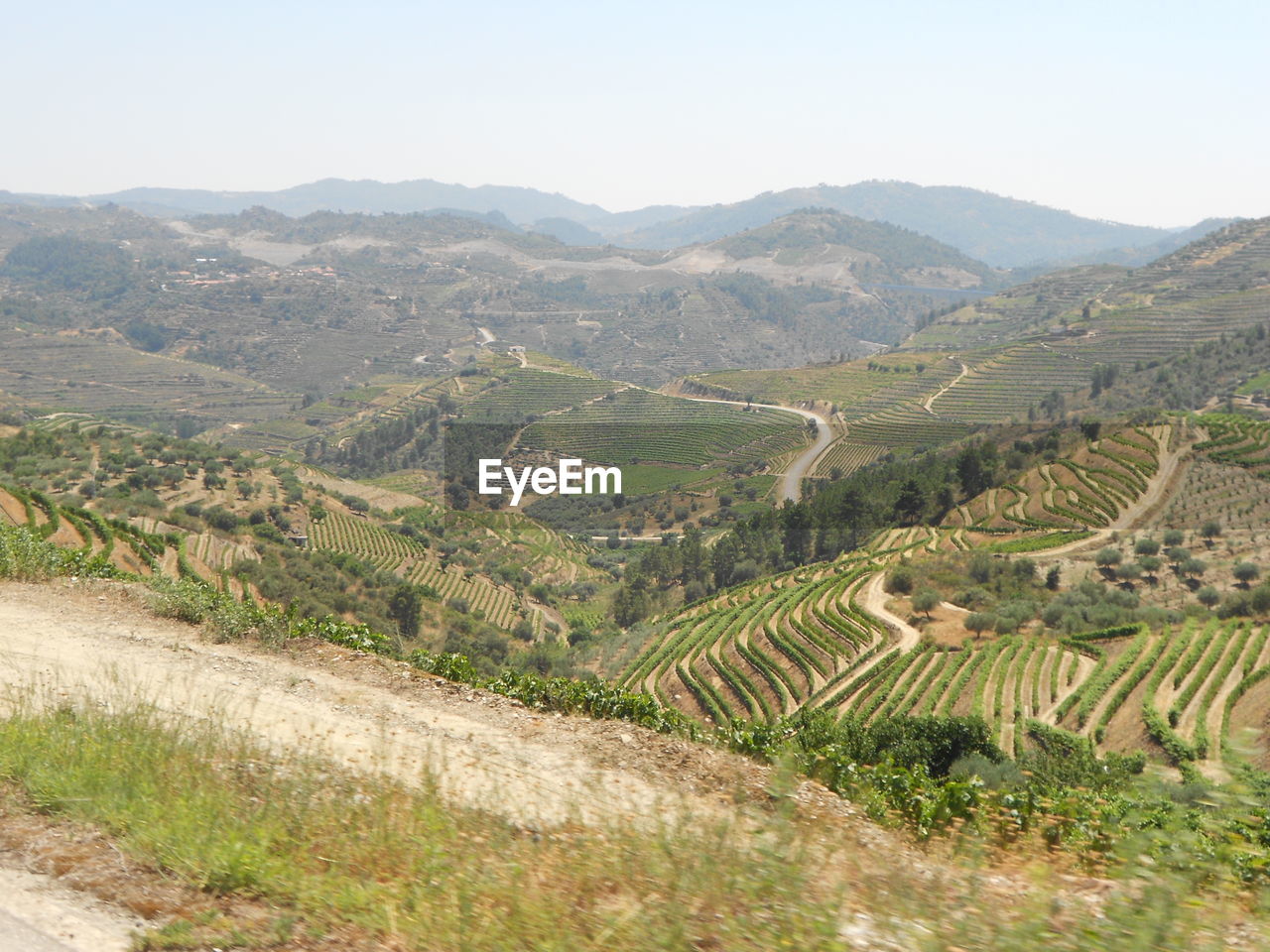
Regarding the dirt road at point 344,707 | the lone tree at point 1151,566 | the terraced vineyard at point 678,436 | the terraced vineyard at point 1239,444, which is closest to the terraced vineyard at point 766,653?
the lone tree at point 1151,566

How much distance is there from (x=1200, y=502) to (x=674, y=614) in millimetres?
27631

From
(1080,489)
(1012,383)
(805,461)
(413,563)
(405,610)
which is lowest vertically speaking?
(413,563)

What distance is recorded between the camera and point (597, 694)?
822 cm

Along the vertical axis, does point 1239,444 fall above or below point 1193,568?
above

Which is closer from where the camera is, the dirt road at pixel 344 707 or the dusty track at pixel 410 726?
the dusty track at pixel 410 726

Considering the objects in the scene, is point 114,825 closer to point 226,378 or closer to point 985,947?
point 985,947

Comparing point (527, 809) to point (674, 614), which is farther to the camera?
point (674, 614)

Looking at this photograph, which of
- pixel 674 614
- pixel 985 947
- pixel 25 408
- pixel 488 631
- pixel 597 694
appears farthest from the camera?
pixel 25 408

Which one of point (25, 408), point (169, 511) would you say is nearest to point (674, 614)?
point (169, 511)

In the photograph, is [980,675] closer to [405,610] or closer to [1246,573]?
[1246,573]

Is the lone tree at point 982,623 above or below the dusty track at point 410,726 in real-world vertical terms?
below

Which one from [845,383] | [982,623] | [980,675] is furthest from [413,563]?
→ [845,383]

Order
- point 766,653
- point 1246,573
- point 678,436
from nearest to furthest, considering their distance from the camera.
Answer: point 766,653 < point 1246,573 < point 678,436

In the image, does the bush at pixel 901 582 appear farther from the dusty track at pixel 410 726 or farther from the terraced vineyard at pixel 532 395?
the terraced vineyard at pixel 532 395
